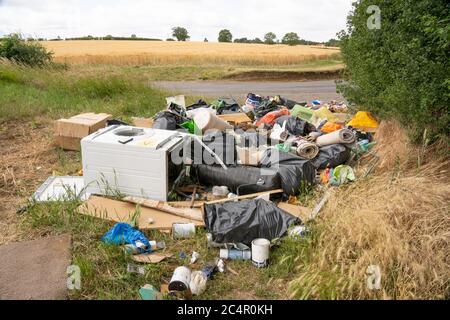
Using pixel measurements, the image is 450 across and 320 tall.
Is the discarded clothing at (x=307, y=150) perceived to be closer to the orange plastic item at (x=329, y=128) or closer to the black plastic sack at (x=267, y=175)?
the black plastic sack at (x=267, y=175)

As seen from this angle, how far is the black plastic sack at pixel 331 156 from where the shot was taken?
4.82m

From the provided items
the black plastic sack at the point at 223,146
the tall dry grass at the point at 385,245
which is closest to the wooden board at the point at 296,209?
the tall dry grass at the point at 385,245

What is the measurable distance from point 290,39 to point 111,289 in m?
53.0

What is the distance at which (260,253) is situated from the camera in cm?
310

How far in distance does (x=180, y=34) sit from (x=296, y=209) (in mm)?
62613

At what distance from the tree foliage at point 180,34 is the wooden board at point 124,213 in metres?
61.7

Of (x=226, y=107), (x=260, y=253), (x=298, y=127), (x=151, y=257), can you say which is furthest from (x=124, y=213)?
(x=226, y=107)

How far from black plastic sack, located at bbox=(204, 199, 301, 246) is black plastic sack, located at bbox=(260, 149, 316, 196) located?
0.60 metres

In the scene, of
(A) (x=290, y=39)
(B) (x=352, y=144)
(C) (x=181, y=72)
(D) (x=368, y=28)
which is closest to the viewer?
(B) (x=352, y=144)
